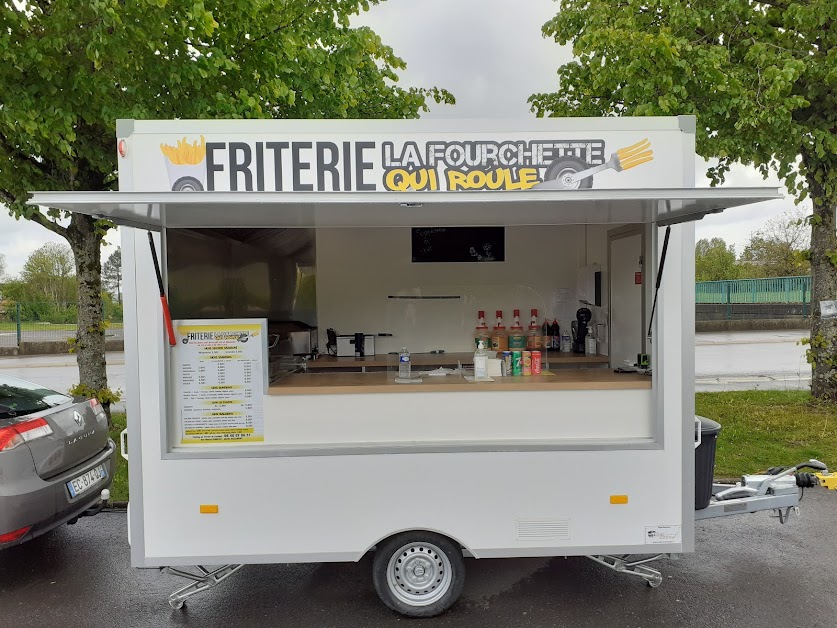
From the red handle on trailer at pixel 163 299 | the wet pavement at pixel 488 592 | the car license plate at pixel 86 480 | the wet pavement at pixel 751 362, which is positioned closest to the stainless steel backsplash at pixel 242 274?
the red handle on trailer at pixel 163 299

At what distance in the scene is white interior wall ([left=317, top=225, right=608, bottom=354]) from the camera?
6387 millimetres

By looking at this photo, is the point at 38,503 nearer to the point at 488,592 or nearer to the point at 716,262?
the point at 488,592

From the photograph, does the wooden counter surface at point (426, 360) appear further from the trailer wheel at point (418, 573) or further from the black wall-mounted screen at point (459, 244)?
the trailer wheel at point (418, 573)

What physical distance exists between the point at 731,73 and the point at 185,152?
19.9 feet

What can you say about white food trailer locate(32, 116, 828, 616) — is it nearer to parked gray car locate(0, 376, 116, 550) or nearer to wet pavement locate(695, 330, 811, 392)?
parked gray car locate(0, 376, 116, 550)

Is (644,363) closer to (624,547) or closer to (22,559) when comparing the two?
(624,547)

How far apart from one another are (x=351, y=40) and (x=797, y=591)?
574cm

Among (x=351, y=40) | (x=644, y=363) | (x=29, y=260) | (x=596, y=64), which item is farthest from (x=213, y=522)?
(x=29, y=260)

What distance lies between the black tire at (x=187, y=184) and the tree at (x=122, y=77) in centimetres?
200

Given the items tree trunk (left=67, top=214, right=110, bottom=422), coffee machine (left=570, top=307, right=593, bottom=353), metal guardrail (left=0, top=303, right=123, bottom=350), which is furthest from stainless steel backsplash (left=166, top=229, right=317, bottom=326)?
metal guardrail (left=0, top=303, right=123, bottom=350)

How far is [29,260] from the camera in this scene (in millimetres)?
26094

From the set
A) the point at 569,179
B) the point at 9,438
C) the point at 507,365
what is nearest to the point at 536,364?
Answer: the point at 507,365

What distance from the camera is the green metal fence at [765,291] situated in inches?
845

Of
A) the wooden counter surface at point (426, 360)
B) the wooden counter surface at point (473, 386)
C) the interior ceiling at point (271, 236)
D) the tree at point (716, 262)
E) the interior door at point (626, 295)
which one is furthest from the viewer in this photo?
the tree at point (716, 262)
